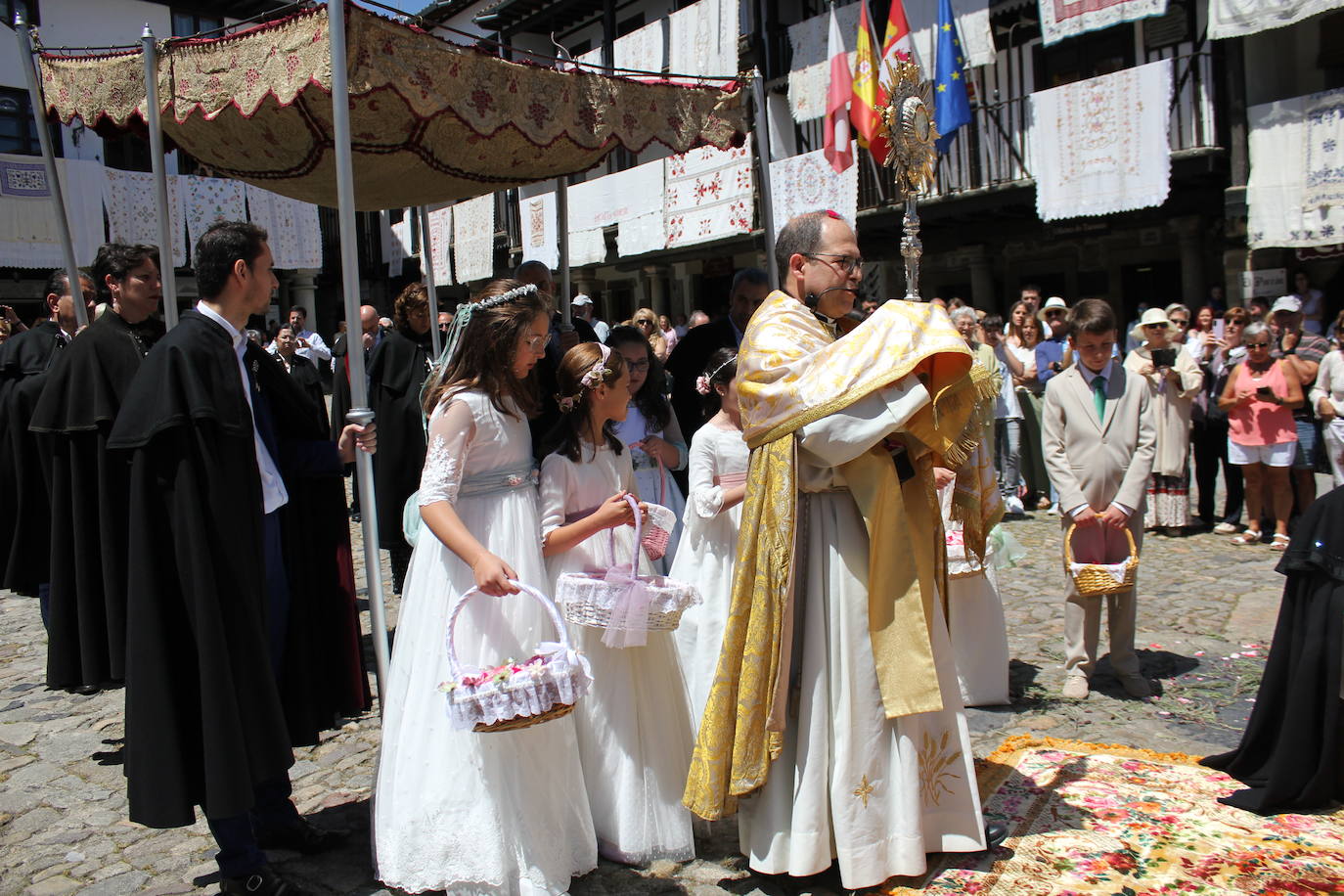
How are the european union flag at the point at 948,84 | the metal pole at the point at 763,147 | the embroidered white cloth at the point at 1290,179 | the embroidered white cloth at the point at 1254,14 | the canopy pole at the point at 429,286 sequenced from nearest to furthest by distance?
the metal pole at the point at 763,147 → the canopy pole at the point at 429,286 → the embroidered white cloth at the point at 1254,14 → the embroidered white cloth at the point at 1290,179 → the european union flag at the point at 948,84

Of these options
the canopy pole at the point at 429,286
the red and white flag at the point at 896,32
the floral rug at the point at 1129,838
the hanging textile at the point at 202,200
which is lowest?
the floral rug at the point at 1129,838

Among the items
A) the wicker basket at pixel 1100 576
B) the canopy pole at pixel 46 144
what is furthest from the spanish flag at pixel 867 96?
the canopy pole at pixel 46 144

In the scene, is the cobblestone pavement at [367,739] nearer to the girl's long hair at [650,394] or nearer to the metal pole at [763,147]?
the girl's long hair at [650,394]

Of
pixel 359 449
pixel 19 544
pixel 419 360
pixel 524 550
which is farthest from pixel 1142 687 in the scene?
pixel 19 544

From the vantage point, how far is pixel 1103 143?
12922 millimetres

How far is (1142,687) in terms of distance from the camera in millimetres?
4699

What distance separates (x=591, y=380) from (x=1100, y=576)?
103 inches

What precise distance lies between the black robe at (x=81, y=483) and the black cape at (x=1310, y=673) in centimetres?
422

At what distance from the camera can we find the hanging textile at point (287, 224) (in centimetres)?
2089

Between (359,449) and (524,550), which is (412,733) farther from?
(359,449)

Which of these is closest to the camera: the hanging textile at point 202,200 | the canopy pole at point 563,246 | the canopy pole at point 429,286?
the canopy pole at point 429,286

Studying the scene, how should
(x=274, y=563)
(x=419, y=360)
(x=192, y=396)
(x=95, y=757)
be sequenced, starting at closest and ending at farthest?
(x=192, y=396)
(x=274, y=563)
(x=95, y=757)
(x=419, y=360)

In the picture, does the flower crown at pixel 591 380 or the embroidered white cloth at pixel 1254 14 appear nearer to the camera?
the flower crown at pixel 591 380

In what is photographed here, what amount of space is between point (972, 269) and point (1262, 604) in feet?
39.6
